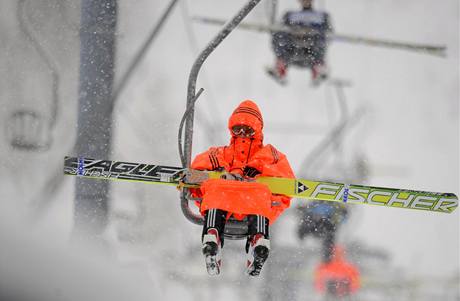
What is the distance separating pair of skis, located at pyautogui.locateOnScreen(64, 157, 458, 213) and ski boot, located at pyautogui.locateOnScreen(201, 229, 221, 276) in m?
0.36

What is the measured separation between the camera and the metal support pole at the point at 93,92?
6.19 meters

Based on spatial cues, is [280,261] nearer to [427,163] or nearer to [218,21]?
[218,21]

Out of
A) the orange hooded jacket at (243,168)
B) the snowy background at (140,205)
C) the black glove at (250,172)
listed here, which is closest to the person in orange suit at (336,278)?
the snowy background at (140,205)

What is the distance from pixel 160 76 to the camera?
2808cm

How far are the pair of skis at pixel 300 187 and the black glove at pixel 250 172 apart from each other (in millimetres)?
114

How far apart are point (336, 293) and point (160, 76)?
19597mm

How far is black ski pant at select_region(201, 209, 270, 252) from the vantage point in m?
4.27

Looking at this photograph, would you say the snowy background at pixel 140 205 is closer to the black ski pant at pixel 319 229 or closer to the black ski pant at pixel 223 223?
the black ski pant at pixel 319 229

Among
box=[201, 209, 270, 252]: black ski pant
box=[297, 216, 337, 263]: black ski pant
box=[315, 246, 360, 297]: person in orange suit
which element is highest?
box=[297, 216, 337, 263]: black ski pant

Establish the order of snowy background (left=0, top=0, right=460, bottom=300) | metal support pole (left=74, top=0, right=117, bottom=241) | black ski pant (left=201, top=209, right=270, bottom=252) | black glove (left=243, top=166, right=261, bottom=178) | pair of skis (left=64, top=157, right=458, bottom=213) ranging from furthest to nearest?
snowy background (left=0, top=0, right=460, bottom=300)
metal support pole (left=74, top=0, right=117, bottom=241)
black glove (left=243, top=166, right=261, bottom=178)
pair of skis (left=64, top=157, right=458, bottom=213)
black ski pant (left=201, top=209, right=270, bottom=252)

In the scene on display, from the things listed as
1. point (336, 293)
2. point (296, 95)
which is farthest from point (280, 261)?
point (296, 95)

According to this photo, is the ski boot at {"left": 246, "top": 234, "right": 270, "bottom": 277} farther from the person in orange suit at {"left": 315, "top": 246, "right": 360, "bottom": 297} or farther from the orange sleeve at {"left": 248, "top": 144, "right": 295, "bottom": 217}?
the person in orange suit at {"left": 315, "top": 246, "right": 360, "bottom": 297}

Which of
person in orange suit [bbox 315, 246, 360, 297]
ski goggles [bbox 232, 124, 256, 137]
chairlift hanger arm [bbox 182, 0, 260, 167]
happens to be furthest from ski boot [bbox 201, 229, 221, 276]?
person in orange suit [bbox 315, 246, 360, 297]

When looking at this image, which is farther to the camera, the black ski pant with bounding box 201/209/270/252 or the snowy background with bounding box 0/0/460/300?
the snowy background with bounding box 0/0/460/300
